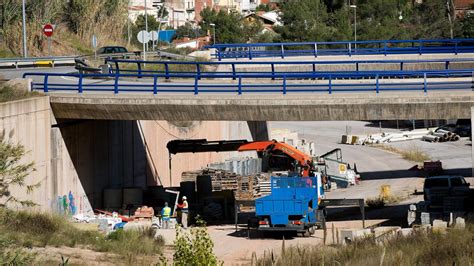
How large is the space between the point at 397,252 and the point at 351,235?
6.32 meters

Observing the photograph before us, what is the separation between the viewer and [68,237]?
111 ft

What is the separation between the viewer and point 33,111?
38.2m

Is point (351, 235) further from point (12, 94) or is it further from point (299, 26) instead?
point (299, 26)

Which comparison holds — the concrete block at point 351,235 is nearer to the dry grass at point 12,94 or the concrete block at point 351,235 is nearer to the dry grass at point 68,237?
the dry grass at point 68,237

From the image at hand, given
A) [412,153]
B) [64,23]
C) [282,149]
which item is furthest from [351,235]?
[64,23]

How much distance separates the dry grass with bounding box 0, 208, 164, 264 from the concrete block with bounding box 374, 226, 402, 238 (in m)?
6.79

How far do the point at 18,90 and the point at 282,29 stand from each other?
193 feet

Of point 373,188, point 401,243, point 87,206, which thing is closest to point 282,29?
point 373,188

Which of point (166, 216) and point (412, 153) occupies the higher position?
point (412, 153)

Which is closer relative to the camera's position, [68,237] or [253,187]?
[68,237]

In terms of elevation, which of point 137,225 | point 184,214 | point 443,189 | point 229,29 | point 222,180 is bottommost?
point 137,225

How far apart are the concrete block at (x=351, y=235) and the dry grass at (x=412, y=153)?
2767 centimetres

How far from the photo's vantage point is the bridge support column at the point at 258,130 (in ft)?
203

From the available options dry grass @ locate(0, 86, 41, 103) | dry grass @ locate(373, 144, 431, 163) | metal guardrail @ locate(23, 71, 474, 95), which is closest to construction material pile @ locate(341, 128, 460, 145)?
dry grass @ locate(373, 144, 431, 163)
